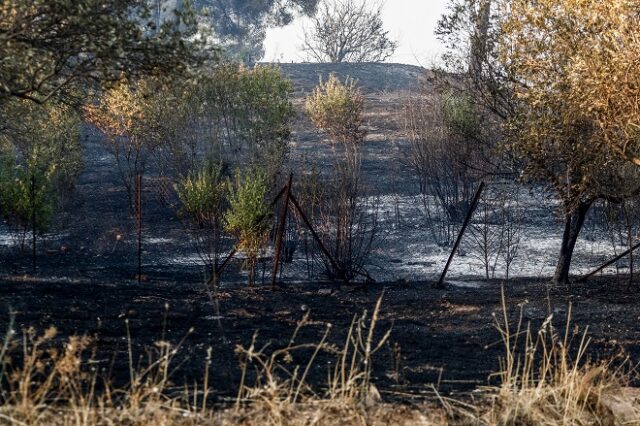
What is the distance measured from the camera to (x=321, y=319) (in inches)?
397

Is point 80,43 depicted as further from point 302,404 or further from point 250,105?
point 250,105

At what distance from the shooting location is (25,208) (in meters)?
17.1

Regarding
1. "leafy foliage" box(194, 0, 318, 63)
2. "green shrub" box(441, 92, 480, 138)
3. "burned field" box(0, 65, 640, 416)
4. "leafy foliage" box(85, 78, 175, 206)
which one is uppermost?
"leafy foliage" box(194, 0, 318, 63)

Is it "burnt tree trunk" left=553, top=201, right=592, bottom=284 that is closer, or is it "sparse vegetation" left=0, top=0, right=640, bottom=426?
"sparse vegetation" left=0, top=0, right=640, bottom=426

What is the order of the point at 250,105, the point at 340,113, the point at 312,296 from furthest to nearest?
the point at 340,113 → the point at 250,105 → the point at 312,296

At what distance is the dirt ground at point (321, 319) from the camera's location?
6840 millimetres

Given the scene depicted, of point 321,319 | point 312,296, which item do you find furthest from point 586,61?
point 312,296

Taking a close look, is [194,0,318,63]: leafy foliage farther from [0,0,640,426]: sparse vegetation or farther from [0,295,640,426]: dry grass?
[0,295,640,426]: dry grass

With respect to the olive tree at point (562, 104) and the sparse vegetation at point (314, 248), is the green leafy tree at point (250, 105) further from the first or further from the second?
the olive tree at point (562, 104)

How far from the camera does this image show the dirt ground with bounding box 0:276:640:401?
269 inches

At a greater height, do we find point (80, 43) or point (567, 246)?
point (80, 43)

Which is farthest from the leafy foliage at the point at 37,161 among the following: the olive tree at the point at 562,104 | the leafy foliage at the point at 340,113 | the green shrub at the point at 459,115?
the green shrub at the point at 459,115

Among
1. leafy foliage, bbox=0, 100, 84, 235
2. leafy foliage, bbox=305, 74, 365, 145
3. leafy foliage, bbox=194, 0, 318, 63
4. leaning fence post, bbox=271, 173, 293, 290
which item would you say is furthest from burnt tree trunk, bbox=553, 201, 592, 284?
leafy foliage, bbox=194, 0, 318, 63

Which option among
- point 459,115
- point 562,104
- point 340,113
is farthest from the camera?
point 340,113
